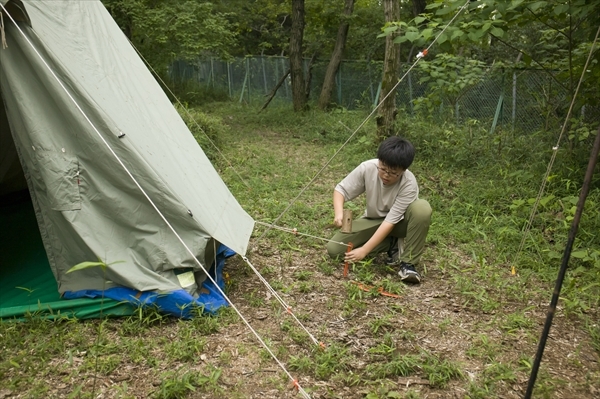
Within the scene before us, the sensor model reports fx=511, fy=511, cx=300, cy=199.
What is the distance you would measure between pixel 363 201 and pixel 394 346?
2.70 m

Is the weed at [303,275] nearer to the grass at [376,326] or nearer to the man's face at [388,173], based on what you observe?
the grass at [376,326]

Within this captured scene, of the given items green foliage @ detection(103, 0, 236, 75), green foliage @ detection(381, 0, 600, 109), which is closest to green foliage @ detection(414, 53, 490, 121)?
green foliage @ detection(381, 0, 600, 109)

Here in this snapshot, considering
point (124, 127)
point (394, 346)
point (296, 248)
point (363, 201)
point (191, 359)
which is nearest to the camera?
point (191, 359)

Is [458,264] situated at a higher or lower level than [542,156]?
lower

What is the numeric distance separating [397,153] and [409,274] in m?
0.80

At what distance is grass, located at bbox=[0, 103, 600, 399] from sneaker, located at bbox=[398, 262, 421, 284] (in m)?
0.08

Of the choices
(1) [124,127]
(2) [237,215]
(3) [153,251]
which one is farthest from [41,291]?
(2) [237,215]

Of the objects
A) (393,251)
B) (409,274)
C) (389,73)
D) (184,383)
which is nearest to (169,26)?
Result: (389,73)

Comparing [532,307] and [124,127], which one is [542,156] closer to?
[532,307]

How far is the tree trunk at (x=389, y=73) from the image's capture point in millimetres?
6141

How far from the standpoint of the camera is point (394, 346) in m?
2.64

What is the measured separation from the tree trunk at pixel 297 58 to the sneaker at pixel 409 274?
760cm

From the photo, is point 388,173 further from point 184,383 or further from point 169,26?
point 169,26

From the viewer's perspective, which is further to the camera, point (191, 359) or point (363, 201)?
point (363, 201)
